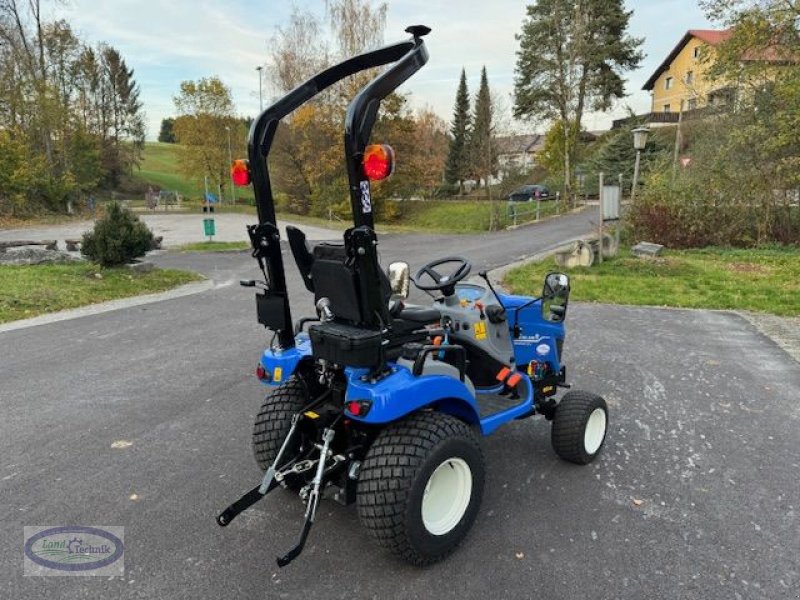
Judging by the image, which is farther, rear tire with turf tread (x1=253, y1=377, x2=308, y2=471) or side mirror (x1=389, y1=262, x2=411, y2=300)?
rear tire with turf tread (x1=253, y1=377, x2=308, y2=471)

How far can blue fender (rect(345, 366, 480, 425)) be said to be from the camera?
236 cm

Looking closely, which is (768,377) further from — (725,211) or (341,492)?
(725,211)

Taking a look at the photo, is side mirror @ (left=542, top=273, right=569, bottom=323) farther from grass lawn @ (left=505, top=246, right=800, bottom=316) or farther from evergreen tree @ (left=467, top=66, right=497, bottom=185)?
evergreen tree @ (left=467, top=66, right=497, bottom=185)

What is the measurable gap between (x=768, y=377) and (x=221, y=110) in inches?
1485

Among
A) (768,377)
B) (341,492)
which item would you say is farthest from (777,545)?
(768,377)

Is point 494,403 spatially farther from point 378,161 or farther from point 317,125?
point 317,125

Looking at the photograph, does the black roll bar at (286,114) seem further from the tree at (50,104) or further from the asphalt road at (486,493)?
the tree at (50,104)

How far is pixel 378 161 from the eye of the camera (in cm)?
214

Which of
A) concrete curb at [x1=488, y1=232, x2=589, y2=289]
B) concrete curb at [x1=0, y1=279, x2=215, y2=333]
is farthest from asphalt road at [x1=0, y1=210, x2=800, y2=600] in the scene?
concrete curb at [x1=488, y1=232, x2=589, y2=289]

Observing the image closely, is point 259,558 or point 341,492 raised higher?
point 341,492

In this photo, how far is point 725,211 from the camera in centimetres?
1398

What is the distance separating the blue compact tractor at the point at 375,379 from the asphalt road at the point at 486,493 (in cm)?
23

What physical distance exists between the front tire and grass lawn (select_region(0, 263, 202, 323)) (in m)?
7.19

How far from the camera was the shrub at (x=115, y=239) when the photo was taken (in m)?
9.93
